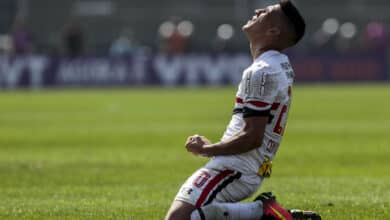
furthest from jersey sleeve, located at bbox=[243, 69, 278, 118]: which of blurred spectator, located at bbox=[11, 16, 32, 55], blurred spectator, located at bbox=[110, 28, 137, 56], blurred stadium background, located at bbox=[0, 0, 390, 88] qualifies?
blurred spectator, located at bbox=[110, 28, 137, 56]

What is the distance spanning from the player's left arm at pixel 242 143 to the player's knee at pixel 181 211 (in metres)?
0.42

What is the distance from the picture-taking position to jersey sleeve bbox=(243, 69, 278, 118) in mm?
8562

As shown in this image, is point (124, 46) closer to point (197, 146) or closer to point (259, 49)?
point (259, 49)

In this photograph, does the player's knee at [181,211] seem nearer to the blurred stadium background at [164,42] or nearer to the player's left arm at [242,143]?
the player's left arm at [242,143]

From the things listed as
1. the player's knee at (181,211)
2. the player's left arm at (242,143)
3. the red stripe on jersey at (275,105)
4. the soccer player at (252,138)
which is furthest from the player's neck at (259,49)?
the player's knee at (181,211)

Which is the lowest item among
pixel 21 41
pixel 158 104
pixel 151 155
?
pixel 158 104

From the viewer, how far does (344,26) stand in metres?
53.8

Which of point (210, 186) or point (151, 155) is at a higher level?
point (210, 186)

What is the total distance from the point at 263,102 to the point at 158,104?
2473 cm

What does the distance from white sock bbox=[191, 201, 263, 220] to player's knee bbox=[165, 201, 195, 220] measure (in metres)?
0.04

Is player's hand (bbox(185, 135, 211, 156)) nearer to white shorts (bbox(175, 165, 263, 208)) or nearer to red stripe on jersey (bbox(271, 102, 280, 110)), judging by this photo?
white shorts (bbox(175, 165, 263, 208))

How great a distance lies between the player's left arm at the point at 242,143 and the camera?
28.1ft

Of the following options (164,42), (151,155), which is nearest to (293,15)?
(151,155)

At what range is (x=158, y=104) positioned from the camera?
3325 centimetres
